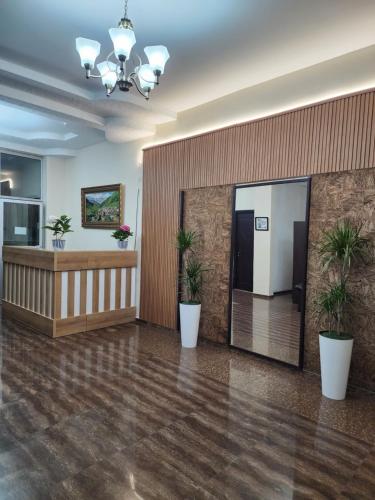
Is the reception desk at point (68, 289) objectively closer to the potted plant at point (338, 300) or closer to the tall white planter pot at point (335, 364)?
the potted plant at point (338, 300)

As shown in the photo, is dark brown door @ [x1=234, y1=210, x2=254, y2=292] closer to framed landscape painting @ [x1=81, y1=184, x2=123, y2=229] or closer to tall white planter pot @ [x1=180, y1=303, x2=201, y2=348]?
tall white planter pot @ [x1=180, y1=303, x2=201, y2=348]

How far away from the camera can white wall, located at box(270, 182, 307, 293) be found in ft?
13.2

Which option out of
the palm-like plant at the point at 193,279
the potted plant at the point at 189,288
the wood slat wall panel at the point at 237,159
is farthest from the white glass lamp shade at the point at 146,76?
the palm-like plant at the point at 193,279

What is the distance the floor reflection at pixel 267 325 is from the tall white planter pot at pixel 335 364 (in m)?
0.84

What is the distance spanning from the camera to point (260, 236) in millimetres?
4855

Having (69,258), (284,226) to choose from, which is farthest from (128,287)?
(284,226)

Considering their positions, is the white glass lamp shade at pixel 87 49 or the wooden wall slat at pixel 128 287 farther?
the wooden wall slat at pixel 128 287

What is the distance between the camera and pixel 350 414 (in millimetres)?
2871

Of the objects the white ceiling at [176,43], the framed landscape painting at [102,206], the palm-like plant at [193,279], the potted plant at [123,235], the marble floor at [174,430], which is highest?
the white ceiling at [176,43]

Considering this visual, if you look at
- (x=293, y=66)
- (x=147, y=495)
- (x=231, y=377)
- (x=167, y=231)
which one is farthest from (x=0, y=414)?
(x=293, y=66)

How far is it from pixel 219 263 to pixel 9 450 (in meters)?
3.13

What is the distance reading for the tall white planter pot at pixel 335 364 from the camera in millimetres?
3074

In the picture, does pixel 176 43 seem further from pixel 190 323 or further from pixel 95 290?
pixel 95 290

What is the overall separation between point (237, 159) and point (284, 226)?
117 cm
